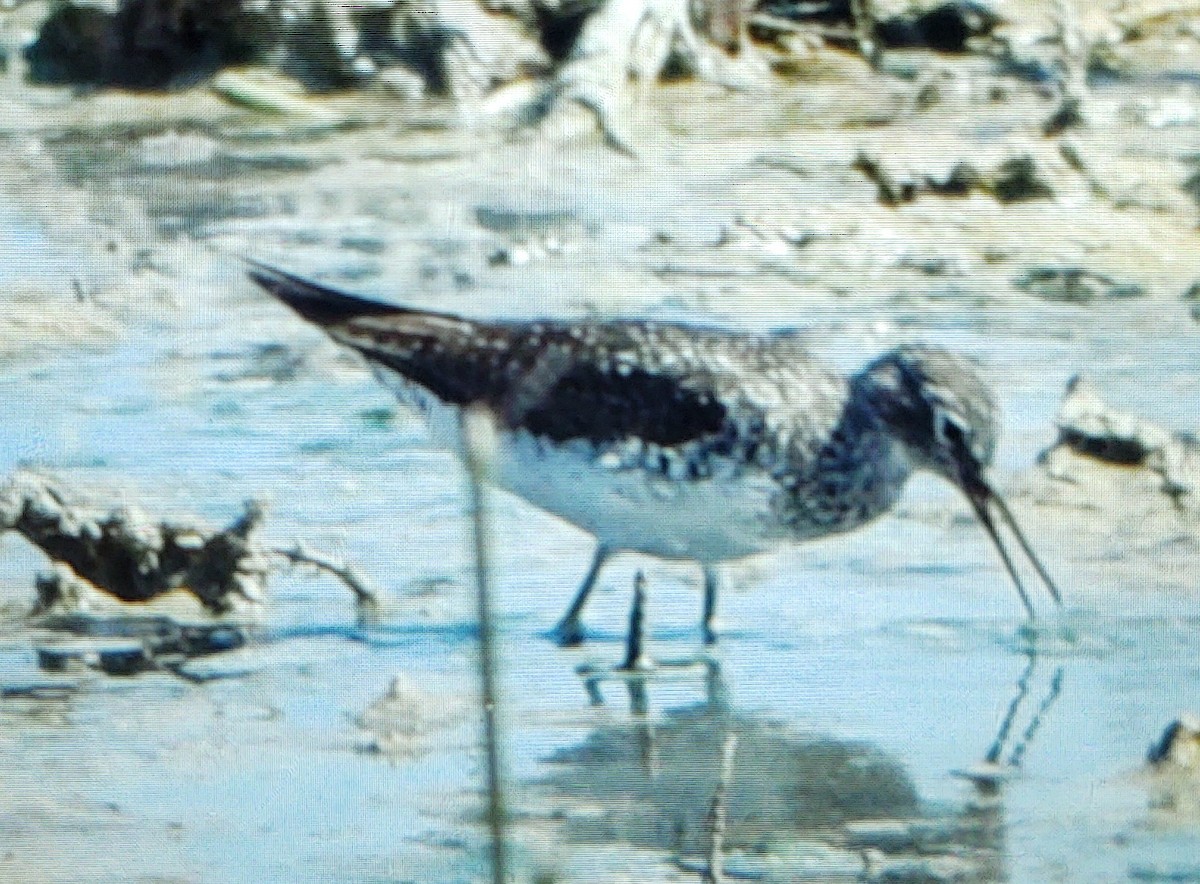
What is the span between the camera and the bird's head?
Answer: 3.06 meters

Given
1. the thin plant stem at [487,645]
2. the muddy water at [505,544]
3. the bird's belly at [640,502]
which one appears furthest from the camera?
the bird's belly at [640,502]

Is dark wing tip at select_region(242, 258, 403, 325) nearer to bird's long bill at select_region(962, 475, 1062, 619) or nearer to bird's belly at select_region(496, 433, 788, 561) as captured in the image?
bird's belly at select_region(496, 433, 788, 561)

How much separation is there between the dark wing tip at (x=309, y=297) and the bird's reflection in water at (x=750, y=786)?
1.76 feet

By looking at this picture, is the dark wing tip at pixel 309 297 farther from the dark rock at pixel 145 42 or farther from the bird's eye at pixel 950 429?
the bird's eye at pixel 950 429

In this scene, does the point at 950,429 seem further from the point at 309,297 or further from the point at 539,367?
the point at 309,297

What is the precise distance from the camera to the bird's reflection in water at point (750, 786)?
298cm

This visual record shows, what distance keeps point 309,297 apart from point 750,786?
2.68 ft

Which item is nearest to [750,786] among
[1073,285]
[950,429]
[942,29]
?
[950,429]

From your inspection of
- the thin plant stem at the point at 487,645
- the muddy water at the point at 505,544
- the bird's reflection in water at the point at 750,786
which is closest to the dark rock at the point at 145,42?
the muddy water at the point at 505,544

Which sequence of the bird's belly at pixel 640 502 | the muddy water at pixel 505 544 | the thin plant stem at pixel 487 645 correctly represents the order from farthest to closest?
the bird's belly at pixel 640 502
the muddy water at pixel 505 544
the thin plant stem at pixel 487 645

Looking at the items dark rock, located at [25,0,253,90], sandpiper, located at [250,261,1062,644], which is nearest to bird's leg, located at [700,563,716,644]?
sandpiper, located at [250,261,1062,644]

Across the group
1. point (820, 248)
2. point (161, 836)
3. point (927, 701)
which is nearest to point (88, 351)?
point (161, 836)

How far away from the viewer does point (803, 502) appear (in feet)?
10.4

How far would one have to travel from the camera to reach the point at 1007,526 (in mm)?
3070
